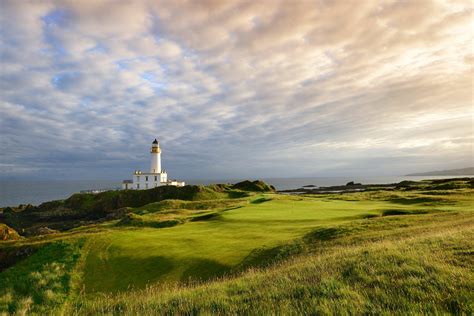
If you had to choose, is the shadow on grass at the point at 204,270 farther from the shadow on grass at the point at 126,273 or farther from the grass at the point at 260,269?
the shadow on grass at the point at 126,273

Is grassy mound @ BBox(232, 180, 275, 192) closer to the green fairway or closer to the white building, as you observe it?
the white building

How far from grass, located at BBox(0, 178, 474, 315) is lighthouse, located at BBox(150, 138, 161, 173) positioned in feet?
215

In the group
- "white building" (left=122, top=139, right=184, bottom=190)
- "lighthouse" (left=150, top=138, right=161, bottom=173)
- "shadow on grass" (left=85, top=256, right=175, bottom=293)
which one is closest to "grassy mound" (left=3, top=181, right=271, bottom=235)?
"white building" (left=122, top=139, right=184, bottom=190)

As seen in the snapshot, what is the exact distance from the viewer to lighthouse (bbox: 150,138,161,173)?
97.0m

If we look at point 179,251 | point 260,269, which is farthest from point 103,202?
point 260,269

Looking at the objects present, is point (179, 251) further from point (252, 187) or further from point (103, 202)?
point (252, 187)

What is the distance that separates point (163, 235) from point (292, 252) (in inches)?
475

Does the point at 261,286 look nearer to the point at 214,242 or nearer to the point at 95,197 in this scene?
the point at 214,242

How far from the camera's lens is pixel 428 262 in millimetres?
9969

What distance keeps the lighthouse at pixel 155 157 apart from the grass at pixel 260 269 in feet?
215

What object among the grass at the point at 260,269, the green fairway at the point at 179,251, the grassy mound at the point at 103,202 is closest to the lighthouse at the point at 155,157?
the grassy mound at the point at 103,202

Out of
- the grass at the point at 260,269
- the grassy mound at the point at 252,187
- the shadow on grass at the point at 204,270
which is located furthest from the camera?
the grassy mound at the point at 252,187

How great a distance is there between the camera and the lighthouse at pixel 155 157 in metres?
97.0

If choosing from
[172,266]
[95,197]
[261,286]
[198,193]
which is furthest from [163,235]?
[95,197]
